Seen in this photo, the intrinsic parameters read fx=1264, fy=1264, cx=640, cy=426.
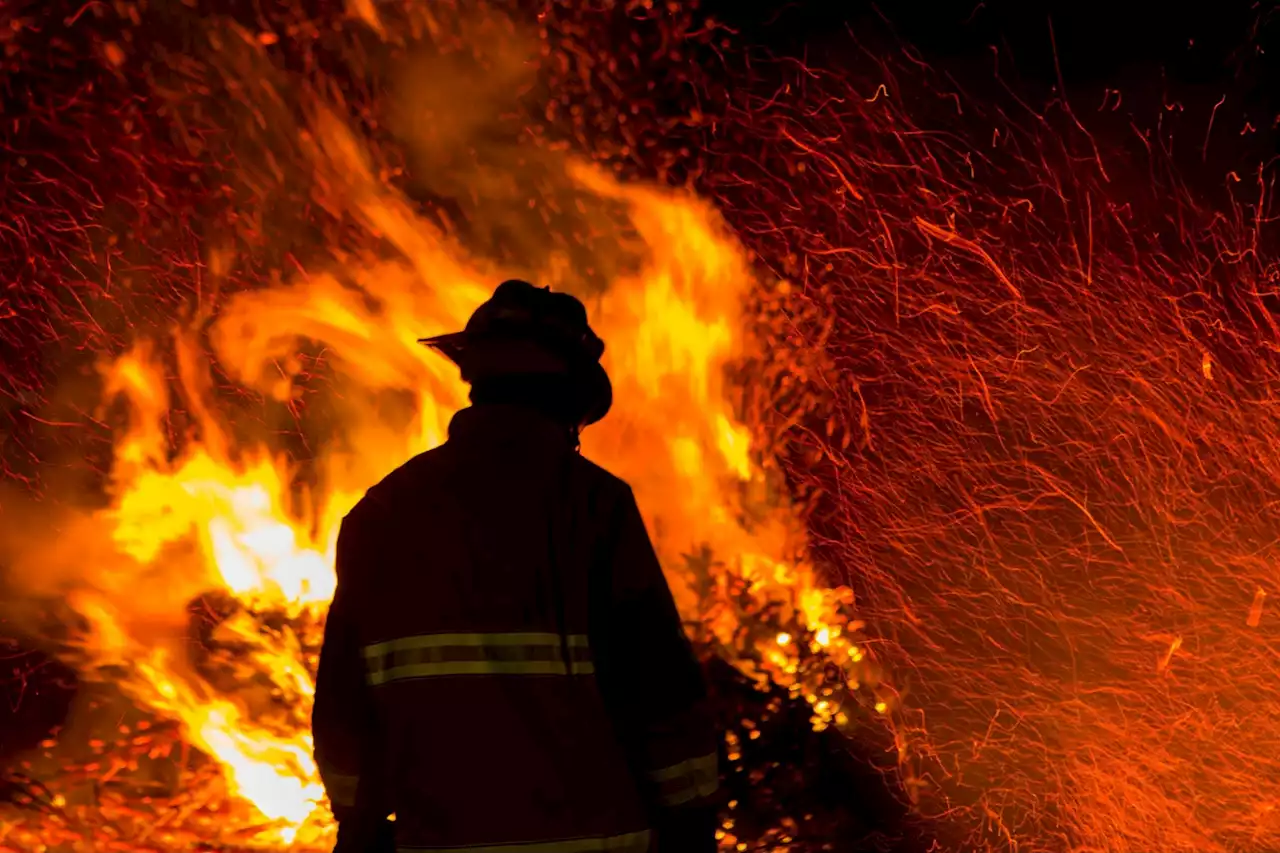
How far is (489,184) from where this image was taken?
632 centimetres

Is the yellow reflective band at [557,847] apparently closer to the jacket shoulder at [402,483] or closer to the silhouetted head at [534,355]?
the jacket shoulder at [402,483]

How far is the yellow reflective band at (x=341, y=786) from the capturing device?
2.13m

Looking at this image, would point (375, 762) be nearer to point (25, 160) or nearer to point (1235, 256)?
point (25, 160)

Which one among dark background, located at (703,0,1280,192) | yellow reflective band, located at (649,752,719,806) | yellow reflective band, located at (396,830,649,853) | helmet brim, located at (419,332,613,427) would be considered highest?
dark background, located at (703,0,1280,192)

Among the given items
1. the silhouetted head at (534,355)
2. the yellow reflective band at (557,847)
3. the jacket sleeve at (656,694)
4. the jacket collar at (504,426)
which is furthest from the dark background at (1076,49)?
the yellow reflective band at (557,847)

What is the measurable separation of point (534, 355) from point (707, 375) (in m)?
4.14

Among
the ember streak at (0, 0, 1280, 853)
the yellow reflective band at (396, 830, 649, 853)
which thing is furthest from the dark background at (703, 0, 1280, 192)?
the yellow reflective band at (396, 830, 649, 853)

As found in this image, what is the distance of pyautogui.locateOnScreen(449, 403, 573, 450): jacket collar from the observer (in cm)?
208

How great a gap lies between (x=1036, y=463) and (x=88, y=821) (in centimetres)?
436

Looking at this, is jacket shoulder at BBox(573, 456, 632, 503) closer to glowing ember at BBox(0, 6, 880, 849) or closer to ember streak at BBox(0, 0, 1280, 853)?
ember streak at BBox(0, 0, 1280, 853)

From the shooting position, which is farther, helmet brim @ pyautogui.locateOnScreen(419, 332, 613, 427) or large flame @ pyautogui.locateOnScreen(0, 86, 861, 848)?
large flame @ pyautogui.locateOnScreen(0, 86, 861, 848)

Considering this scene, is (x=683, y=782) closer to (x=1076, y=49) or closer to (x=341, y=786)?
(x=341, y=786)

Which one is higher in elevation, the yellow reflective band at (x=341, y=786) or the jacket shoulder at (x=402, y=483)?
the jacket shoulder at (x=402, y=483)

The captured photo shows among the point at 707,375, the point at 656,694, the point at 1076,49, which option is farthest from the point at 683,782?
the point at 1076,49
